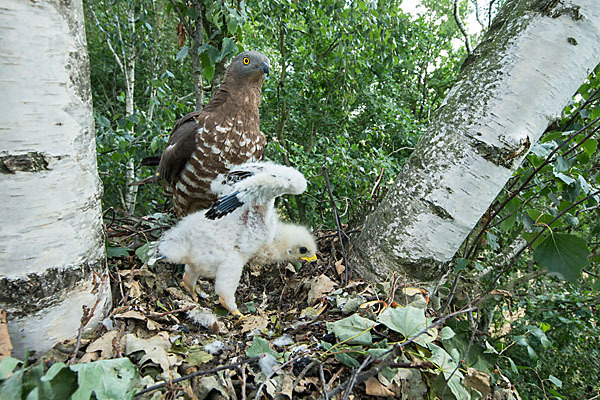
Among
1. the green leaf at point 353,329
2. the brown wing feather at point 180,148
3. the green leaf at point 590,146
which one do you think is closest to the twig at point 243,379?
the green leaf at point 353,329

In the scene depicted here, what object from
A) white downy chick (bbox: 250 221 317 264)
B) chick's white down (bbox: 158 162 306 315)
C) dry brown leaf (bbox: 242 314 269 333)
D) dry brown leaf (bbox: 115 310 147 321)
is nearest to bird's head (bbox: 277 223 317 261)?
white downy chick (bbox: 250 221 317 264)

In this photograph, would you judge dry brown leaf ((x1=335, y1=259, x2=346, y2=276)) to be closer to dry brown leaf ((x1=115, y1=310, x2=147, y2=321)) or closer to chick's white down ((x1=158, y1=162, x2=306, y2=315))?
chick's white down ((x1=158, y1=162, x2=306, y2=315))

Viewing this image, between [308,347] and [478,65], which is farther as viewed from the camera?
[478,65]

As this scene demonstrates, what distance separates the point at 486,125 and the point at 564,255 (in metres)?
0.65

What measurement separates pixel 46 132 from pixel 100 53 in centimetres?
1128

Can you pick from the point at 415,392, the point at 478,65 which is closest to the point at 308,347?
the point at 415,392

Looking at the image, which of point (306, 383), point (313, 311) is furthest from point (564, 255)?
point (306, 383)

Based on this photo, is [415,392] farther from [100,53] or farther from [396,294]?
[100,53]

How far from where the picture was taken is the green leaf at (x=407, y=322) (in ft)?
4.03

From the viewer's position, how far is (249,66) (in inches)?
102

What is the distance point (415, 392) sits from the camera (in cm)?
118

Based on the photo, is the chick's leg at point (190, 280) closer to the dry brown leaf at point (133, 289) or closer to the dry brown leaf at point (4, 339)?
the dry brown leaf at point (133, 289)

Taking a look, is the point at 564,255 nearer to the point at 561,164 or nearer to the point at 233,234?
the point at 561,164

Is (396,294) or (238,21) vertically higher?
(238,21)
